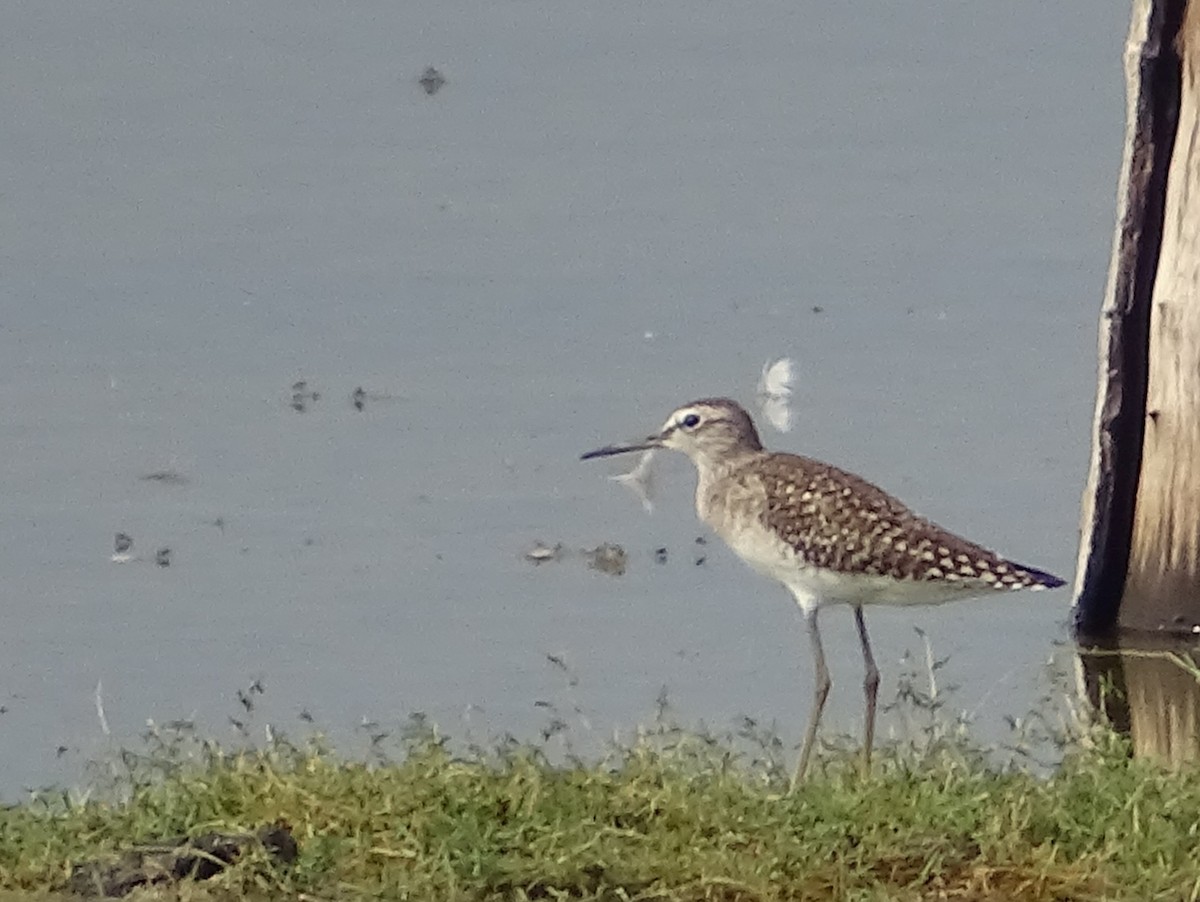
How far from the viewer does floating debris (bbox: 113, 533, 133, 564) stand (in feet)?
35.1

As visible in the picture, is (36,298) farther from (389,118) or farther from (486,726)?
(486,726)

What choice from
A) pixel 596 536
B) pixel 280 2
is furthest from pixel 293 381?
pixel 280 2

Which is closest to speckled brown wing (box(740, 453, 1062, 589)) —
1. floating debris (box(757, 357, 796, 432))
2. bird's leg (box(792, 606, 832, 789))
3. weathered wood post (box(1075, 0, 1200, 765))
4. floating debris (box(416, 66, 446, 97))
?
bird's leg (box(792, 606, 832, 789))

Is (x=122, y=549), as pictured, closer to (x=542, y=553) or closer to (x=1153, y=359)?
(x=542, y=553)

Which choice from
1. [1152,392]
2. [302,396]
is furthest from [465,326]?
[1152,392]

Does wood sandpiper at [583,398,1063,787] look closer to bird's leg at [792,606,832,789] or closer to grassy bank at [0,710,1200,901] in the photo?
bird's leg at [792,606,832,789]

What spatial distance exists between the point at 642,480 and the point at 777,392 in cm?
72

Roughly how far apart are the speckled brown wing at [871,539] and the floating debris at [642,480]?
2510mm

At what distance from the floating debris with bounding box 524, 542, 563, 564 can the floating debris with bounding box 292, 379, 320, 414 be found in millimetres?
1493

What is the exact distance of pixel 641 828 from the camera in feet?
23.0

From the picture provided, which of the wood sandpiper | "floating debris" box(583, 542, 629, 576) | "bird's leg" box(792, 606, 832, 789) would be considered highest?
the wood sandpiper

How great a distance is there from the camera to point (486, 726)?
903 cm

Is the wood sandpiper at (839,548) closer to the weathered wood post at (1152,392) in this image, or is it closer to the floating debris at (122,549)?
the weathered wood post at (1152,392)

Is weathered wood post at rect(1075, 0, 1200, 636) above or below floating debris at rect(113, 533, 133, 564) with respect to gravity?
above
